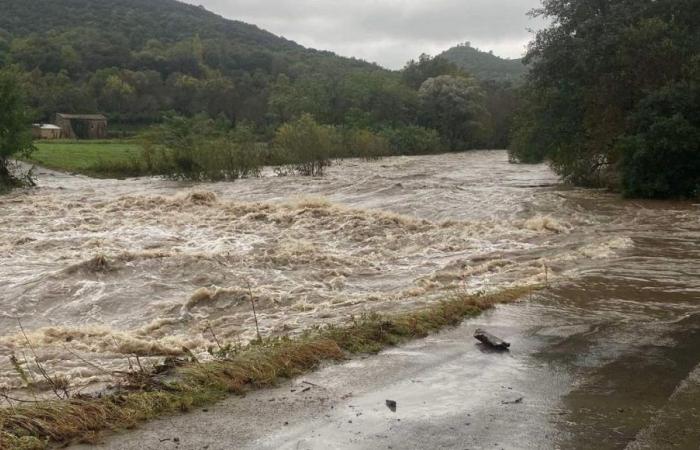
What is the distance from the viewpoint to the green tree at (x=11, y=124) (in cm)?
3184

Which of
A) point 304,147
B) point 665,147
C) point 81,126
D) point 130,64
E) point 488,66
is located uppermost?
point 488,66

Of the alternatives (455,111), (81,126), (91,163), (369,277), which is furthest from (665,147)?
(81,126)

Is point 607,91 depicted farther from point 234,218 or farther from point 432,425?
point 432,425

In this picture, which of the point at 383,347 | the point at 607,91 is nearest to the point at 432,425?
the point at 383,347

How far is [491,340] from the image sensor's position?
7.18 metres

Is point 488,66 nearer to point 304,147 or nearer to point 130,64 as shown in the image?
point 130,64

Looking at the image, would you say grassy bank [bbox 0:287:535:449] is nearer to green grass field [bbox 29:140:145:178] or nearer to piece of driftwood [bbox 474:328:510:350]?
piece of driftwood [bbox 474:328:510:350]

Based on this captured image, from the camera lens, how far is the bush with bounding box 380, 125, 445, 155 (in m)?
68.0

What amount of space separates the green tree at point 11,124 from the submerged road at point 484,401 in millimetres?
30400

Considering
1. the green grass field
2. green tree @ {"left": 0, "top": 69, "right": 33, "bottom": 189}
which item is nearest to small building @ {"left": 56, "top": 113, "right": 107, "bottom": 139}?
the green grass field

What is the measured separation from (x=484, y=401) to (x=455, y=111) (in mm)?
74783

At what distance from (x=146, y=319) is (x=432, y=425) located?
6.64 meters

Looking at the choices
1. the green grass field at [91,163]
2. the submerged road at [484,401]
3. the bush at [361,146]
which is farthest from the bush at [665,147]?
the bush at [361,146]

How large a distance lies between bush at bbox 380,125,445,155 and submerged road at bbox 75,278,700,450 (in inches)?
2359
